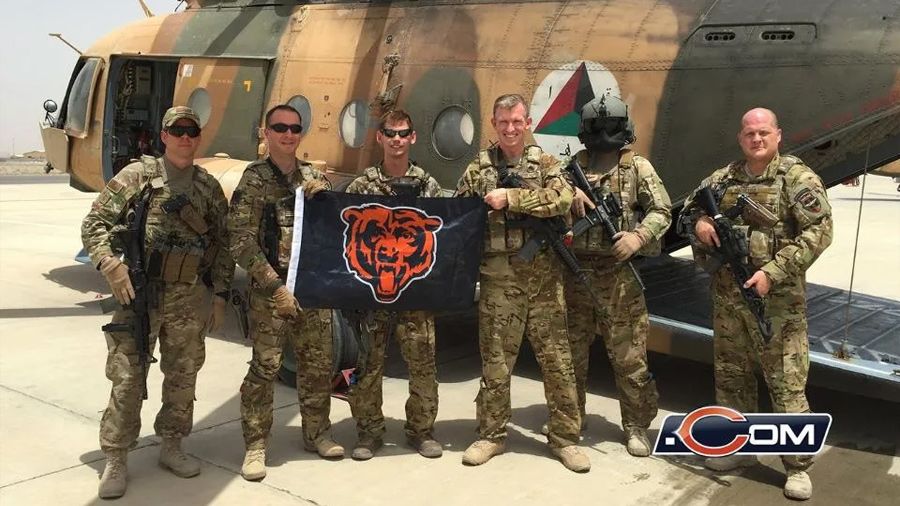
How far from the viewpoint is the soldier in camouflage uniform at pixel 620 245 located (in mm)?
4828

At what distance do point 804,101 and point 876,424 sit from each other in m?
2.22

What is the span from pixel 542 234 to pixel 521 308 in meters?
0.44

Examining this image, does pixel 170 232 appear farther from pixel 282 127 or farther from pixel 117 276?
pixel 282 127

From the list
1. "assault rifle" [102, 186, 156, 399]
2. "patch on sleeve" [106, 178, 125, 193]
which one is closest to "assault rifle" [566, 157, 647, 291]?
"assault rifle" [102, 186, 156, 399]

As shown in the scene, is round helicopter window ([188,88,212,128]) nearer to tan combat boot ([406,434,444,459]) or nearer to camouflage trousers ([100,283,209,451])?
camouflage trousers ([100,283,209,451])

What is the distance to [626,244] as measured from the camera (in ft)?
15.4

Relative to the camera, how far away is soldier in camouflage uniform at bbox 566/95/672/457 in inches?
190

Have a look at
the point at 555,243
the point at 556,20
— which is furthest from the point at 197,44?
the point at 555,243

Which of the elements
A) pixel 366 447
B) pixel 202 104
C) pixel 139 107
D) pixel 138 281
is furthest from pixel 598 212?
pixel 139 107

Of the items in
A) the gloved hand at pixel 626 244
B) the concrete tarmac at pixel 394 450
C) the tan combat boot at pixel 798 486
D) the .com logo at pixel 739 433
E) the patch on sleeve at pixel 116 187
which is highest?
the patch on sleeve at pixel 116 187

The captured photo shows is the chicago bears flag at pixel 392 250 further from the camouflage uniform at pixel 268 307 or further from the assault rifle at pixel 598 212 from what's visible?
the assault rifle at pixel 598 212

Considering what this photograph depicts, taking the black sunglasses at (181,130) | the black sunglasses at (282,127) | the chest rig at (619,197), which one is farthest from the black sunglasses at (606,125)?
the black sunglasses at (181,130)

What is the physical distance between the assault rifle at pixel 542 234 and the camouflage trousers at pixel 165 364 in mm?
1771

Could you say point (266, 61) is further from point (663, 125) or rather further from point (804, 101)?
point (804, 101)
